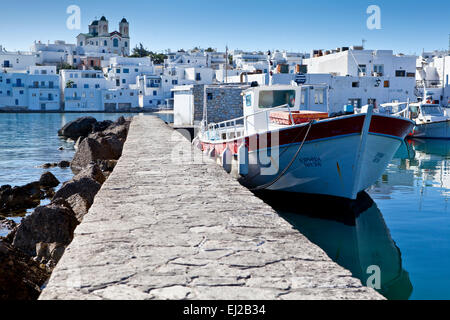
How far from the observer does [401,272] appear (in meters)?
7.41

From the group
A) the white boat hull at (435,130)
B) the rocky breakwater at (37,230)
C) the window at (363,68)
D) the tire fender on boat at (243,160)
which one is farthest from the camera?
the window at (363,68)

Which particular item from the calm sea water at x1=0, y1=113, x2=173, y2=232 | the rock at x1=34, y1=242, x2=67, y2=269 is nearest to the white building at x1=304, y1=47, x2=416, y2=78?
the calm sea water at x1=0, y1=113, x2=173, y2=232

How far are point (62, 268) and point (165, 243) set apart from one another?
0.87 metres

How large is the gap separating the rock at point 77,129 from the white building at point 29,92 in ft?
140

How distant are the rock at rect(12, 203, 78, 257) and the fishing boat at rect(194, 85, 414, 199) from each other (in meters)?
5.22

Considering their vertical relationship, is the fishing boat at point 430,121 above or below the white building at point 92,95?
below

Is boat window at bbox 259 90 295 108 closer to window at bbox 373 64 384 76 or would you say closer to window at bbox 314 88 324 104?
window at bbox 314 88 324 104

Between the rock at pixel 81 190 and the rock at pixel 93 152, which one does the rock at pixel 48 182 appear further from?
the rock at pixel 81 190

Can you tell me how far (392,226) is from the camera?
10.2 meters

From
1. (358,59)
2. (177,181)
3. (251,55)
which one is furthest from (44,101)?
(177,181)

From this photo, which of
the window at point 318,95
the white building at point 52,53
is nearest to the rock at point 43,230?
the window at point 318,95

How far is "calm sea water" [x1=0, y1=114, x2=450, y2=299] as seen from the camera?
7.21m

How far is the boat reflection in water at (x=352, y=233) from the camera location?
23.9ft

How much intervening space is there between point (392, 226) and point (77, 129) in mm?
28733
